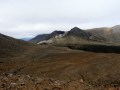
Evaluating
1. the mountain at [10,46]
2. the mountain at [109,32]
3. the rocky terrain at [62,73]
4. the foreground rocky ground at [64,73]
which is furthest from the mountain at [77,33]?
the foreground rocky ground at [64,73]

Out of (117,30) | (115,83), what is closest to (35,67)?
(115,83)

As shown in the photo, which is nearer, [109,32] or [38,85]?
[38,85]

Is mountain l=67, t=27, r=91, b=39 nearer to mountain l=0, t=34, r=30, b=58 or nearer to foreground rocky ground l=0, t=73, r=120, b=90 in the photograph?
mountain l=0, t=34, r=30, b=58

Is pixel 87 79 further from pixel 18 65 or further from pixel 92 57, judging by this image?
pixel 18 65

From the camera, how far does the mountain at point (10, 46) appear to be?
106 ft

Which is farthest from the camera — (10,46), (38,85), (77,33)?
(77,33)

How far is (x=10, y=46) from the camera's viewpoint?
1371 inches

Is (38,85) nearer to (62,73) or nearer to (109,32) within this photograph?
(62,73)

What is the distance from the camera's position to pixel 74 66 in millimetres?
22641

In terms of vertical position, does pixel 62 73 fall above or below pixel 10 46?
below

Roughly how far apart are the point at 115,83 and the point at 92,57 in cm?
717

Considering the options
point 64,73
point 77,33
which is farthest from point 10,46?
point 77,33

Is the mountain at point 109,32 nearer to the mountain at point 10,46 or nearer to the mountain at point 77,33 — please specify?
the mountain at point 77,33

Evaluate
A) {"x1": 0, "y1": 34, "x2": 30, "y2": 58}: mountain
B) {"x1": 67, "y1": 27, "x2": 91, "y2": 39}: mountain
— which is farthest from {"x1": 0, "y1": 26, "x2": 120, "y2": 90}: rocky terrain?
{"x1": 67, "y1": 27, "x2": 91, "y2": 39}: mountain
